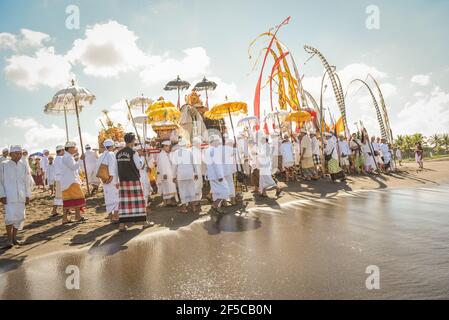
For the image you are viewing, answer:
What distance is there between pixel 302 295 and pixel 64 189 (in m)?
6.70

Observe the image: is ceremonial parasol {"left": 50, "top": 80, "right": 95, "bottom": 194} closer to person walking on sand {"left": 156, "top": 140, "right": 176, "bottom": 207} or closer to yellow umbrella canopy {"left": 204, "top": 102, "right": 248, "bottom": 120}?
person walking on sand {"left": 156, "top": 140, "right": 176, "bottom": 207}

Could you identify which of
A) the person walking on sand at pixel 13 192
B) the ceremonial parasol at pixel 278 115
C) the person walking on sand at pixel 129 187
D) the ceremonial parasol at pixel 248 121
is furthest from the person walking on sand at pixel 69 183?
the ceremonial parasol at pixel 278 115

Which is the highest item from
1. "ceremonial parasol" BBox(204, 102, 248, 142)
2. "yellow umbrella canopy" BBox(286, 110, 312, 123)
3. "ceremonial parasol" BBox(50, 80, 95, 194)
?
"ceremonial parasol" BBox(50, 80, 95, 194)

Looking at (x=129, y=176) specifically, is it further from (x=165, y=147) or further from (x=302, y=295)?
(x=302, y=295)

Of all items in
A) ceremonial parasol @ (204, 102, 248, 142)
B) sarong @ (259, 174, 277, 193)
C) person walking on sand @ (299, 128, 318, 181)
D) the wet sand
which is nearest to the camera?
the wet sand

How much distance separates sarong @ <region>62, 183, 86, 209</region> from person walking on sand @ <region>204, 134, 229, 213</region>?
3412 mm

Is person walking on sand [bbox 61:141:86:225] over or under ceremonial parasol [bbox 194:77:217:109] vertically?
under

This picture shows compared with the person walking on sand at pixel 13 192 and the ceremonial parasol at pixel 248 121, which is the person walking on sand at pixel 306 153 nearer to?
the ceremonial parasol at pixel 248 121

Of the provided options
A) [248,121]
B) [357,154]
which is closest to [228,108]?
[248,121]

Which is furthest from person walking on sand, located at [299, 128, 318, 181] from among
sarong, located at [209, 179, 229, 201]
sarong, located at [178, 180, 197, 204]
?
sarong, located at [178, 180, 197, 204]

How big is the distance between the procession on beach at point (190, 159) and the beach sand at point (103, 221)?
31 cm

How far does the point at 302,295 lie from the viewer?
294cm

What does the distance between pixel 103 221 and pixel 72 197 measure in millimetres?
992

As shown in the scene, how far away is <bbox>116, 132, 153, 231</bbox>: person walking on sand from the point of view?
6.46 meters
